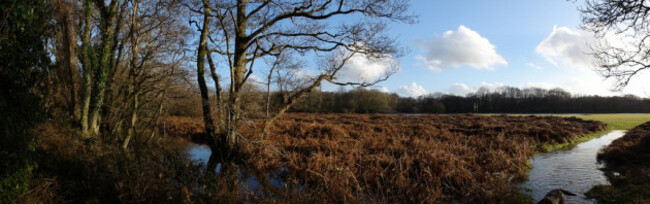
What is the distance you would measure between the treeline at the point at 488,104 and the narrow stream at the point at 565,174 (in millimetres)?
33023

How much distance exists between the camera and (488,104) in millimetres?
83562

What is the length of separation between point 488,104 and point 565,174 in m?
81.6

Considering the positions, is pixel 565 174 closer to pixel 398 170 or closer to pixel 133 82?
pixel 398 170

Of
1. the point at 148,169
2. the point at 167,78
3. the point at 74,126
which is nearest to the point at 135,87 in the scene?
the point at 167,78

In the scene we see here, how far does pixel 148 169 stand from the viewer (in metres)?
6.88

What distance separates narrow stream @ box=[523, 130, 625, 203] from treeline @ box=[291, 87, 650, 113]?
108 feet

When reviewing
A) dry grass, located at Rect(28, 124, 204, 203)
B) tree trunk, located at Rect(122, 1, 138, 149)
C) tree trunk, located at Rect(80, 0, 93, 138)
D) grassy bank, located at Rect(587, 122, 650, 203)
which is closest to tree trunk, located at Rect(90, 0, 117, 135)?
tree trunk, located at Rect(80, 0, 93, 138)

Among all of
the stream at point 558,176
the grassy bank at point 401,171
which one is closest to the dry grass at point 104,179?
the stream at point 558,176

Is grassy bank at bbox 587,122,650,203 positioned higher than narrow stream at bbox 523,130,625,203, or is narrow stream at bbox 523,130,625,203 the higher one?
grassy bank at bbox 587,122,650,203

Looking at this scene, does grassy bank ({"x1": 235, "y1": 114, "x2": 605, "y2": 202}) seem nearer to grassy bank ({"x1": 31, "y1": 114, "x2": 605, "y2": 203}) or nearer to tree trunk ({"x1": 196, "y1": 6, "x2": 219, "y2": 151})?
grassy bank ({"x1": 31, "y1": 114, "x2": 605, "y2": 203})

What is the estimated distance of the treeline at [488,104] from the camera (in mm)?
56322

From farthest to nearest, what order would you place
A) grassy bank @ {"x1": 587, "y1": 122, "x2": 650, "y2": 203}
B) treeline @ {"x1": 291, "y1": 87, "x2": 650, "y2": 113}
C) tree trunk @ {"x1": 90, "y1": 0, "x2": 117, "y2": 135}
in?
treeline @ {"x1": 291, "y1": 87, "x2": 650, "y2": 113}, tree trunk @ {"x1": 90, "y1": 0, "x2": 117, "y2": 135}, grassy bank @ {"x1": 587, "y1": 122, "x2": 650, "y2": 203}

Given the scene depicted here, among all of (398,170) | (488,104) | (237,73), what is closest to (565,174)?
(398,170)

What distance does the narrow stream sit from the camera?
8.23 meters
